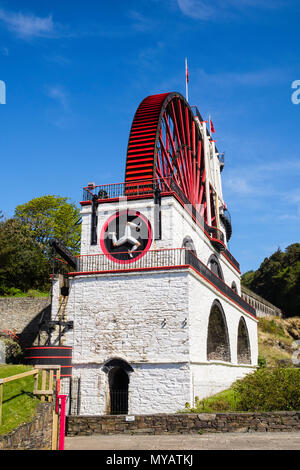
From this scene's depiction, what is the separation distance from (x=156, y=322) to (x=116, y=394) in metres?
3.37

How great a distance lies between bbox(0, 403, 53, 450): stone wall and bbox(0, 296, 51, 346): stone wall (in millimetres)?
15125

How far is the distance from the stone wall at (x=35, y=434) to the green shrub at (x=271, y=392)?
7.14 metres

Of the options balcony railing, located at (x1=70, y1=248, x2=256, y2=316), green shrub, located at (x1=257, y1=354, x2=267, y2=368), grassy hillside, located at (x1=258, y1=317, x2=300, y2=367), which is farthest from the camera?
grassy hillside, located at (x1=258, y1=317, x2=300, y2=367)

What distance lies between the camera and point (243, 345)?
3100 centimetres

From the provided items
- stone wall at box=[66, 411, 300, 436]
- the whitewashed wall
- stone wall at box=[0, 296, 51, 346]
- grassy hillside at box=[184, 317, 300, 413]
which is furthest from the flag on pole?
stone wall at box=[66, 411, 300, 436]

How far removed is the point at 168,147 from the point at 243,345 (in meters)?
14.1

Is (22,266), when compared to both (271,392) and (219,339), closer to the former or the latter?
(219,339)

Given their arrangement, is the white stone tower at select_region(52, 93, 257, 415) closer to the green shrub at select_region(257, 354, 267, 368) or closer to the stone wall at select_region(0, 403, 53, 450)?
the stone wall at select_region(0, 403, 53, 450)

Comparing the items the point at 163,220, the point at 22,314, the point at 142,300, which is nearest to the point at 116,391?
the point at 142,300

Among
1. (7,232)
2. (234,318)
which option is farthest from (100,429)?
(7,232)

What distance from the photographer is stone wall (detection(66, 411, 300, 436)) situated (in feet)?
43.8

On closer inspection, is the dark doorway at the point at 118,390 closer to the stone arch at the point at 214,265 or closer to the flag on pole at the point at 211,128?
the stone arch at the point at 214,265

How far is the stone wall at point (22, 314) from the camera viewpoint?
2562 cm

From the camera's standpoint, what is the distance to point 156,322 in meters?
18.0
